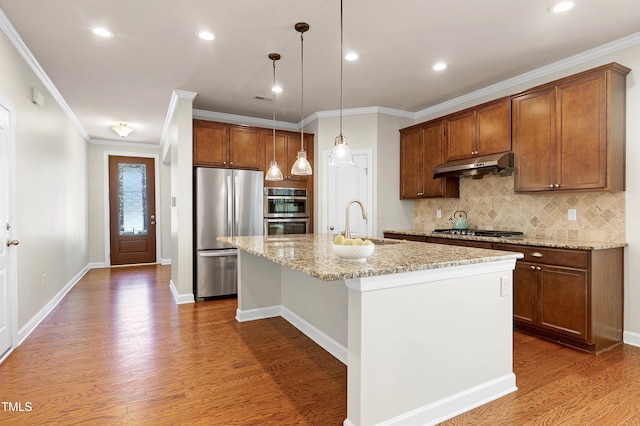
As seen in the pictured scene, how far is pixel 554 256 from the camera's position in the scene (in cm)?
298

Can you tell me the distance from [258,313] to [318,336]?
0.94 metres

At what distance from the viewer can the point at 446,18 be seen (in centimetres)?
269

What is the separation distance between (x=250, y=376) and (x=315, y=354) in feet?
1.86

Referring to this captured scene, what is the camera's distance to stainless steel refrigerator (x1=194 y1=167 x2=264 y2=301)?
4.47m

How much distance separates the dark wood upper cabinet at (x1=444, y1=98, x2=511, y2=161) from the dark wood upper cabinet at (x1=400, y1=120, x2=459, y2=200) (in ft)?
0.57

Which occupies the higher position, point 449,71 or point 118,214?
point 449,71

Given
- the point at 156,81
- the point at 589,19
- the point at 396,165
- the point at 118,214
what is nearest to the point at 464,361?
the point at 589,19

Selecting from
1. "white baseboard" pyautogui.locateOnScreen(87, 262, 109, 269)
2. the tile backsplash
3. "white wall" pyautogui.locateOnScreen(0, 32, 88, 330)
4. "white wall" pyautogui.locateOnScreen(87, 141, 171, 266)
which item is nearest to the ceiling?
"white wall" pyautogui.locateOnScreen(0, 32, 88, 330)

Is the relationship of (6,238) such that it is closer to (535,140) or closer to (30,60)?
(30,60)

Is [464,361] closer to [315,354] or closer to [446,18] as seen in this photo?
[315,354]

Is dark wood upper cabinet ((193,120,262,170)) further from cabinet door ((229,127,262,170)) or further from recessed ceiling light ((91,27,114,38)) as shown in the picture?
recessed ceiling light ((91,27,114,38))

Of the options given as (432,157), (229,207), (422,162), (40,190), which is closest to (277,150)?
(229,207)

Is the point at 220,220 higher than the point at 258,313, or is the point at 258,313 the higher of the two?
the point at 220,220

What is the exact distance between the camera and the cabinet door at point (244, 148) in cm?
482
